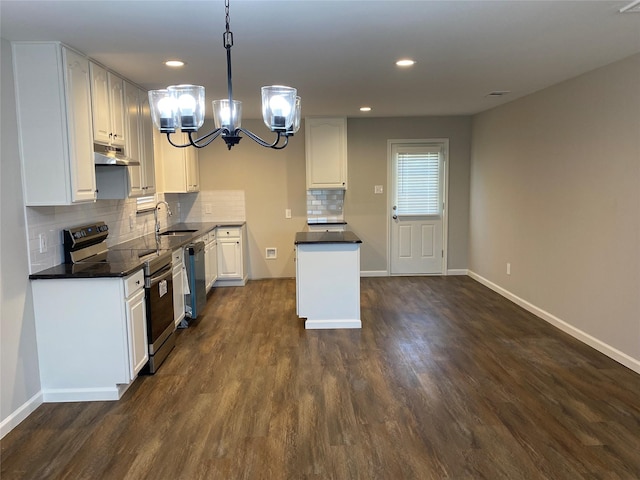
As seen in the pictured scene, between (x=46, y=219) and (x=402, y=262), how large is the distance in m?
5.08

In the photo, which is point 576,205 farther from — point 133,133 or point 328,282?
point 133,133

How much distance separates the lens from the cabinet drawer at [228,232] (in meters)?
6.33

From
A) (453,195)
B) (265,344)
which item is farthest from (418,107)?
(265,344)

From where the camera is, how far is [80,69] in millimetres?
3199

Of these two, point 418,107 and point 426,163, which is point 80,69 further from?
point 426,163

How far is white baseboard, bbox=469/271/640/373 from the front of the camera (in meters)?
3.57

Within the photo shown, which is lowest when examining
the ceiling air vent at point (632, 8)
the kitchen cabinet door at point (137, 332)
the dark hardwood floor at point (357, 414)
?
the dark hardwood floor at point (357, 414)

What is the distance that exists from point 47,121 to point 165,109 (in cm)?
132

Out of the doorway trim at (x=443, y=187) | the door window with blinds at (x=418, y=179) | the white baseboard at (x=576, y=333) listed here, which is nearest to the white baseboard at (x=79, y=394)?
the white baseboard at (x=576, y=333)

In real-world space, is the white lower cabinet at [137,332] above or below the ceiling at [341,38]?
below

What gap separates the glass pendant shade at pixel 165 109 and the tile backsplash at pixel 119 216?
4.77ft

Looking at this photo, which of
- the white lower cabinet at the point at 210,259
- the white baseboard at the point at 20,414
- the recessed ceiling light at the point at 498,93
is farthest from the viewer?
the white lower cabinet at the point at 210,259

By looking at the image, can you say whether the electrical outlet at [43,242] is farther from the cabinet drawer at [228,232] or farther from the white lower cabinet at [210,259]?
the cabinet drawer at [228,232]

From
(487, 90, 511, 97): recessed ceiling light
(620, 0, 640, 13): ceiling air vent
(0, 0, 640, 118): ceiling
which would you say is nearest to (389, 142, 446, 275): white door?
(487, 90, 511, 97): recessed ceiling light
